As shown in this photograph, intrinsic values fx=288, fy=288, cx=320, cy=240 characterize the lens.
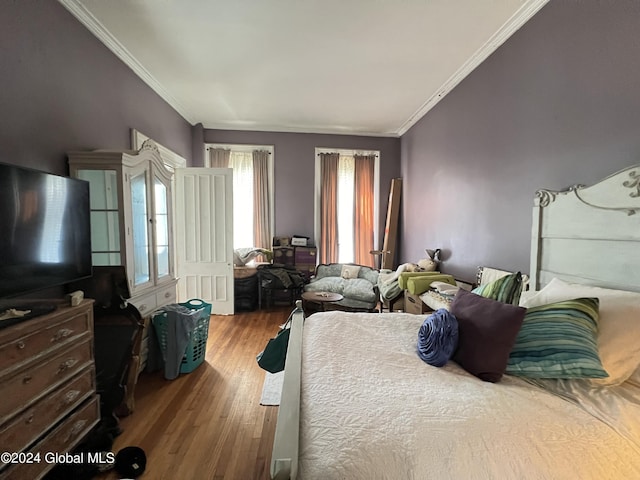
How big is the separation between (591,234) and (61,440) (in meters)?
2.94

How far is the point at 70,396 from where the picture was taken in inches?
58.9

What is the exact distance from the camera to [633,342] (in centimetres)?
119

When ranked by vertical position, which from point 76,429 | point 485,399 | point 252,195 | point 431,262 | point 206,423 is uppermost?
point 252,195

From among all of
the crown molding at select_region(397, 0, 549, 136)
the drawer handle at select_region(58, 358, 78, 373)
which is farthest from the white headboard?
the drawer handle at select_region(58, 358, 78, 373)

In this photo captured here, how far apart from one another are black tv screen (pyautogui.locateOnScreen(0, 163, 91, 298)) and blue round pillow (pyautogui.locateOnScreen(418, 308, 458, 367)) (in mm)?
1962

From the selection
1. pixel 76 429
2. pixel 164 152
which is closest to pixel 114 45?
pixel 164 152

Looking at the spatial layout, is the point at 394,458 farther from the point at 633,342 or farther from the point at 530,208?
the point at 530,208

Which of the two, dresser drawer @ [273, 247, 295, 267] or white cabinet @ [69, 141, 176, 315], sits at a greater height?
white cabinet @ [69, 141, 176, 315]

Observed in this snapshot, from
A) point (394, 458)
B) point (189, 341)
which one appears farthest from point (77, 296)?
point (394, 458)

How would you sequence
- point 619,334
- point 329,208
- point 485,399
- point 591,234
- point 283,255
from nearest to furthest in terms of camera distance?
point 485,399 → point 619,334 → point 591,234 → point 283,255 → point 329,208

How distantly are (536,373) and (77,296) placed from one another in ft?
7.46

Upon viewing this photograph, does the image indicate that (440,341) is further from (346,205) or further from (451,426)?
(346,205)

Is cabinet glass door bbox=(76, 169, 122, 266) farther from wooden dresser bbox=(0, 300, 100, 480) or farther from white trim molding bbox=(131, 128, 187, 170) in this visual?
white trim molding bbox=(131, 128, 187, 170)

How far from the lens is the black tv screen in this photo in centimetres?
133
